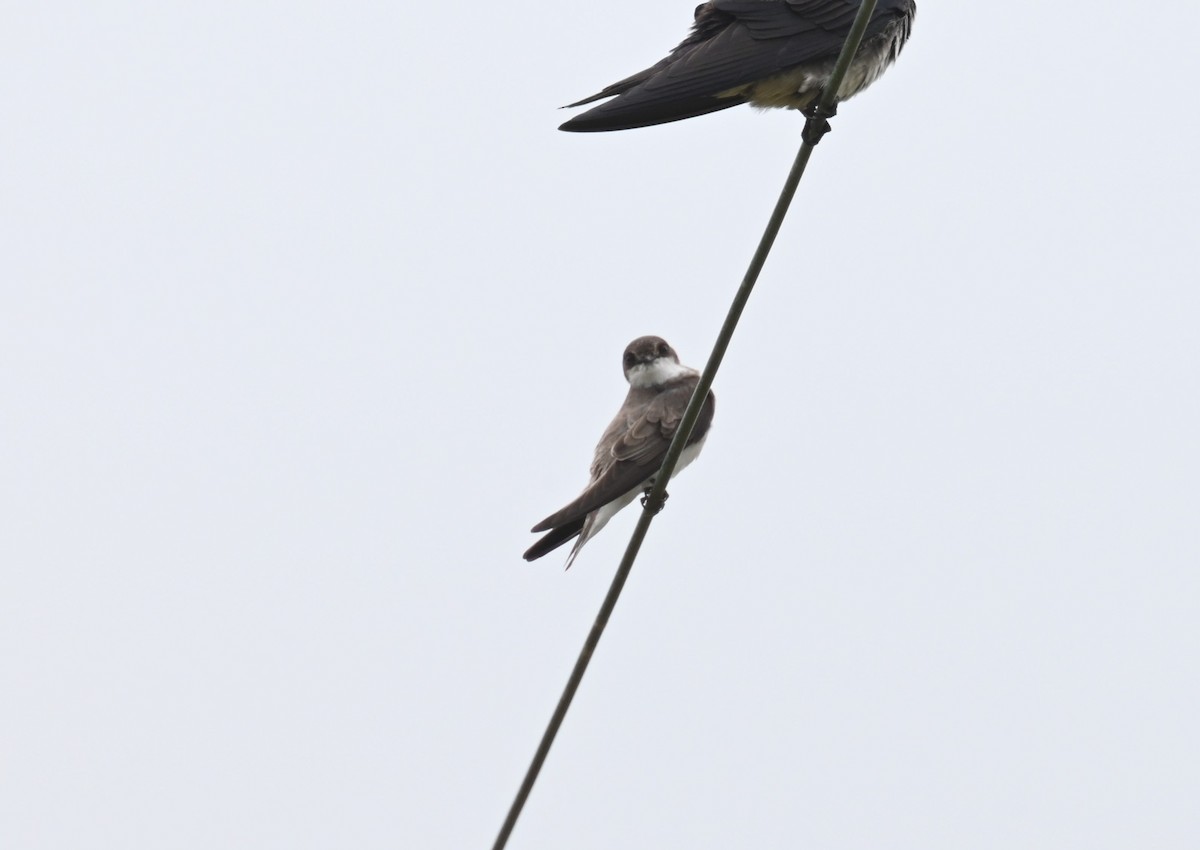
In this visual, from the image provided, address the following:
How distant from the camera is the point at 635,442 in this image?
259 inches

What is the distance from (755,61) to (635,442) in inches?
67.2

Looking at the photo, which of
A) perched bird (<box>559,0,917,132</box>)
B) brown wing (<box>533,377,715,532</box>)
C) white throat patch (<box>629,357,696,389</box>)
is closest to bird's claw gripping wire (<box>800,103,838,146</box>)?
perched bird (<box>559,0,917,132</box>)

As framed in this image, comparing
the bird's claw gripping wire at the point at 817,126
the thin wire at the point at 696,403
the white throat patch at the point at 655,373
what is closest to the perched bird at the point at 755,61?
the bird's claw gripping wire at the point at 817,126

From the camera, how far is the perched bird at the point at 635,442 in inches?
238

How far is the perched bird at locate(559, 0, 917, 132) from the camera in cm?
525

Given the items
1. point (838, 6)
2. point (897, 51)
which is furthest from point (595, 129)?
point (897, 51)

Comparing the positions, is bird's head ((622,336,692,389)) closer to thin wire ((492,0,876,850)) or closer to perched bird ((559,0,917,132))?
perched bird ((559,0,917,132))

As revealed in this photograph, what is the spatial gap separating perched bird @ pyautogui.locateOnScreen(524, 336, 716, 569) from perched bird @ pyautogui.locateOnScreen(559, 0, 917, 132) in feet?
4.80

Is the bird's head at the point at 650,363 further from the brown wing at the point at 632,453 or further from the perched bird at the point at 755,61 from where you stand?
the perched bird at the point at 755,61

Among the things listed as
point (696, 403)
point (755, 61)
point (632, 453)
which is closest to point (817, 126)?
point (755, 61)

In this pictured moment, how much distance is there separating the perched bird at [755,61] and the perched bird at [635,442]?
4.80 ft

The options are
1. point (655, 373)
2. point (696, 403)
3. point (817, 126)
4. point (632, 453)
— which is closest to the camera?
point (696, 403)

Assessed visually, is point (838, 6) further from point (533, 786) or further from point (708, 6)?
point (533, 786)

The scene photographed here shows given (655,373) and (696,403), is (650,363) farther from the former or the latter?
(696,403)
